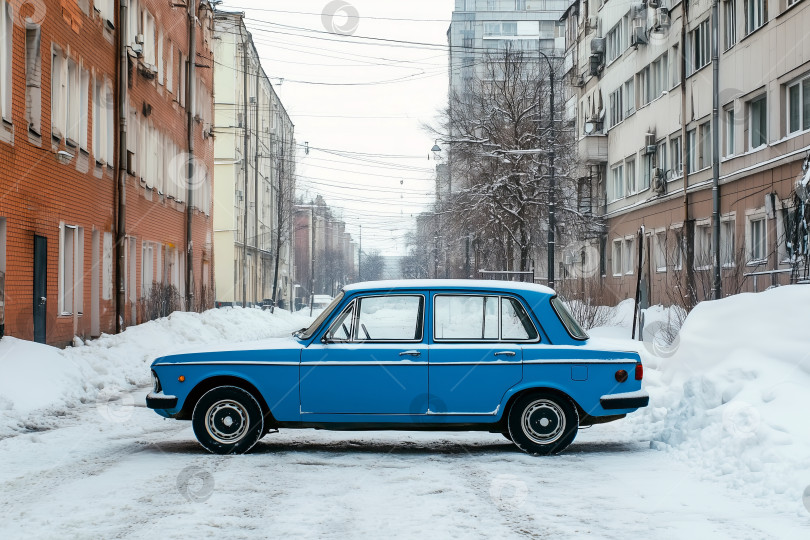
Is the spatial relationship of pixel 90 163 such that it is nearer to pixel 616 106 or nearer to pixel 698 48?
pixel 698 48

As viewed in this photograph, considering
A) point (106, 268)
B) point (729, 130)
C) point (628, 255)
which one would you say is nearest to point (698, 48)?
point (729, 130)

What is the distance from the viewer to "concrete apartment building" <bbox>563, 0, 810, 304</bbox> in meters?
26.0

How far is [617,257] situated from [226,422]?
126ft

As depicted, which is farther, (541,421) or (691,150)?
(691,150)

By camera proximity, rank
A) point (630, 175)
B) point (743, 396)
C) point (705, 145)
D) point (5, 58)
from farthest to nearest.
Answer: point (630, 175) → point (705, 145) → point (5, 58) → point (743, 396)

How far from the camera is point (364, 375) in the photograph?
31.8 feet

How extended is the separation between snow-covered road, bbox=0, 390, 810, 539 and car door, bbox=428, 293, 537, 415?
1.77ft

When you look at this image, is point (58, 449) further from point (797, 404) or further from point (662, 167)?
point (662, 167)

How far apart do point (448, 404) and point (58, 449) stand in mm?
3855

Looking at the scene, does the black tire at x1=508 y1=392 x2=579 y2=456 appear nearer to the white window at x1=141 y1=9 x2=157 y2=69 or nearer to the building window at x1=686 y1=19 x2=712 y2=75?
the white window at x1=141 y1=9 x2=157 y2=69

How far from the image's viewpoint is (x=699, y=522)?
6879mm

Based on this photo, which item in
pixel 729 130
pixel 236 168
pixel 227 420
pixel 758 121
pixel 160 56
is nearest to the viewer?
pixel 227 420

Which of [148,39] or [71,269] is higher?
[148,39]

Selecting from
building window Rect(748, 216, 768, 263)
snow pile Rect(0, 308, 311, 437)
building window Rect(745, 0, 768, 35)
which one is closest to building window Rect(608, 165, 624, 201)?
building window Rect(748, 216, 768, 263)
